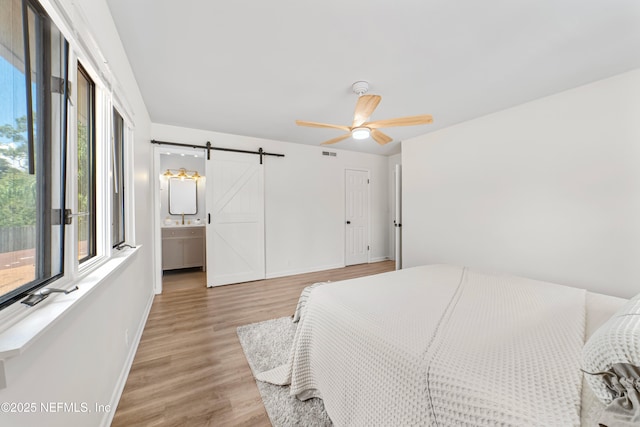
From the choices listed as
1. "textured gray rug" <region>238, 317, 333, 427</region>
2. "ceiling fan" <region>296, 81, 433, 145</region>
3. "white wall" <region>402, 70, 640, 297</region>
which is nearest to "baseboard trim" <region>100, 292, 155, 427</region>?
"textured gray rug" <region>238, 317, 333, 427</region>

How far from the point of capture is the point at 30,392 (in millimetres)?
766

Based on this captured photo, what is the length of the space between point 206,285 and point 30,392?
11.2 feet

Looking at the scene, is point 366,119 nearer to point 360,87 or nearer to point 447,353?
point 360,87

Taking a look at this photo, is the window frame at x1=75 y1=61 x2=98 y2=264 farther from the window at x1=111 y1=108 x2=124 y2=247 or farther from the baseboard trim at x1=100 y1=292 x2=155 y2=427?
the baseboard trim at x1=100 y1=292 x2=155 y2=427

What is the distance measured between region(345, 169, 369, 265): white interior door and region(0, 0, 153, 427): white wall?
3844mm

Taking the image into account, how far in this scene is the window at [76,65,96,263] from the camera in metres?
1.39

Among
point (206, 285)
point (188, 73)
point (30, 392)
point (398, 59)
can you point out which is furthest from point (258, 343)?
point (398, 59)

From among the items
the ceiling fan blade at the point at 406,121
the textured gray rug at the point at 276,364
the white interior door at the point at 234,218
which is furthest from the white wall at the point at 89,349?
the ceiling fan blade at the point at 406,121

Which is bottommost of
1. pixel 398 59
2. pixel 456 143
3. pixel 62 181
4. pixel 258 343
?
pixel 258 343

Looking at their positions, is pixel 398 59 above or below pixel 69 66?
above

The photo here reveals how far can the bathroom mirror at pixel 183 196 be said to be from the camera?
17.2 feet

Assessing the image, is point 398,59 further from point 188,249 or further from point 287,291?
point 188,249

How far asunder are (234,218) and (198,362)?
2.48 metres

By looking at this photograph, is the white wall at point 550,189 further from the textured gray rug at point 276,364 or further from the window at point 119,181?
the window at point 119,181
